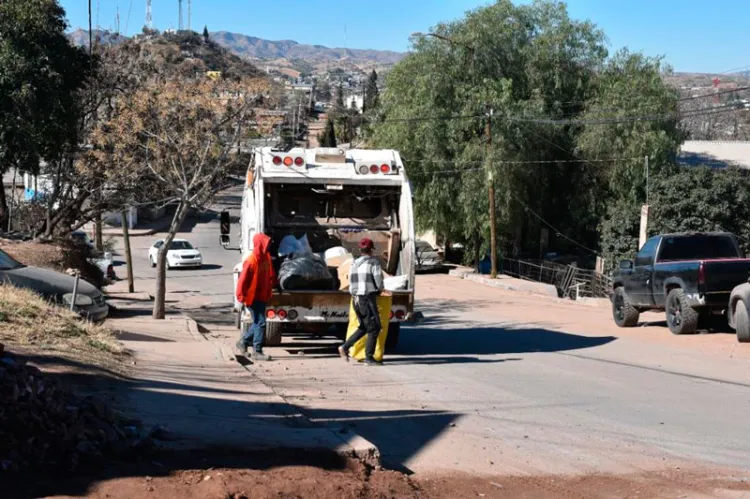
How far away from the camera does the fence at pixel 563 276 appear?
117 feet

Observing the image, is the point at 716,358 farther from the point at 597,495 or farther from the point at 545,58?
the point at 545,58

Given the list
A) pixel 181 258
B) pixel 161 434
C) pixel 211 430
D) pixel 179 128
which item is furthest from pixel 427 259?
pixel 161 434

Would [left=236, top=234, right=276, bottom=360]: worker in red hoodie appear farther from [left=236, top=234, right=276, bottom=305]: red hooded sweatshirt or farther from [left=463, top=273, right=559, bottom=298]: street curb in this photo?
[left=463, top=273, right=559, bottom=298]: street curb

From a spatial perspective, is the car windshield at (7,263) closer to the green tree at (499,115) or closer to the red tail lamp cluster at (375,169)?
the red tail lamp cluster at (375,169)

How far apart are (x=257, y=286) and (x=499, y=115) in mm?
28340

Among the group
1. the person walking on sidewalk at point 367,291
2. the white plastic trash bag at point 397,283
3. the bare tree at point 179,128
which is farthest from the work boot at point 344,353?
the bare tree at point 179,128

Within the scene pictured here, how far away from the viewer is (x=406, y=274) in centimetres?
1466

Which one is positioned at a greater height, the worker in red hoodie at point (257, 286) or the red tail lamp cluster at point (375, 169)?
the red tail lamp cluster at point (375, 169)

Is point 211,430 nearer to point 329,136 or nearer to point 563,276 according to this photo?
point 563,276

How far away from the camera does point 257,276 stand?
13.3 m

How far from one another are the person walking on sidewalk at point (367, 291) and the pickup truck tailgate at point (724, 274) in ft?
23.8

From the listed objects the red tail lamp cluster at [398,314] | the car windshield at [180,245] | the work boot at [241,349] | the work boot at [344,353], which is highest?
the red tail lamp cluster at [398,314]

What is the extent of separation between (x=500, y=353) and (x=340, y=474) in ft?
31.3

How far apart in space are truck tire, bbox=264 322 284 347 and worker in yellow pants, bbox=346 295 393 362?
1.31 meters
